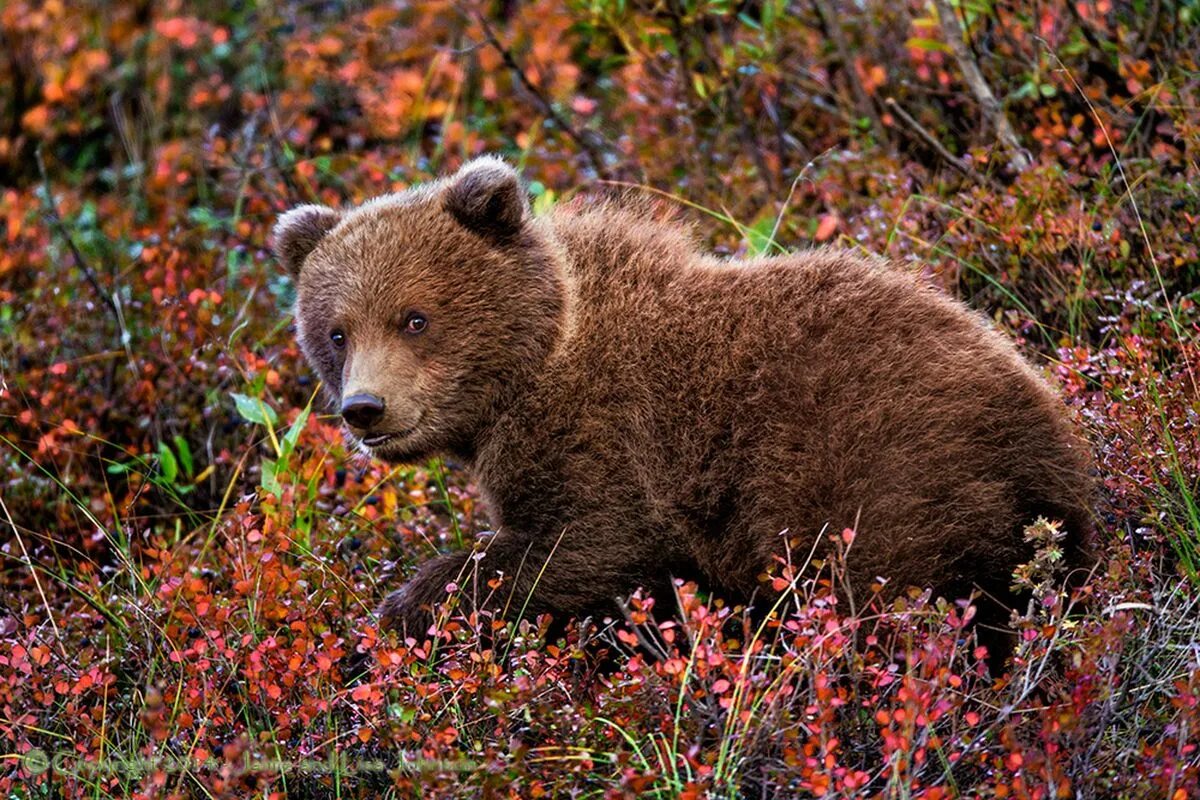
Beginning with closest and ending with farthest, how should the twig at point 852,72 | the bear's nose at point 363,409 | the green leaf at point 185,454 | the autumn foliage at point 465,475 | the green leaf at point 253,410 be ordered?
the autumn foliage at point 465,475 → the bear's nose at point 363,409 → the green leaf at point 253,410 → the green leaf at point 185,454 → the twig at point 852,72

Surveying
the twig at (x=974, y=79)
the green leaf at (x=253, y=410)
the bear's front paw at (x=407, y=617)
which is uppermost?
the twig at (x=974, y=79)

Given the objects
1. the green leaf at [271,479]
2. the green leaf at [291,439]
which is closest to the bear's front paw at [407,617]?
the green leaf at [271,479]

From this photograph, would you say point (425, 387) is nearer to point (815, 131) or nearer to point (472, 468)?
point (472, 468)

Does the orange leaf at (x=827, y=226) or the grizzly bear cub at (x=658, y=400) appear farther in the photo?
the orange leaf at (x=827, y=226)

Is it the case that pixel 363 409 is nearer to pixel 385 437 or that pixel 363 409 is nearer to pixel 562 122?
pixel 385 437

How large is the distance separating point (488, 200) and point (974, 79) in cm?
270


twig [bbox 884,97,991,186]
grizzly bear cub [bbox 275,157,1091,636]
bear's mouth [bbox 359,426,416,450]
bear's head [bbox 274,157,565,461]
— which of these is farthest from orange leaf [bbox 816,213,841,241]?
bear's mouth [bbox 359,426,416,450]

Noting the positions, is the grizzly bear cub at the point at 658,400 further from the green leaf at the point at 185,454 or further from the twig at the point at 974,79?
the twig at the point at 974,79

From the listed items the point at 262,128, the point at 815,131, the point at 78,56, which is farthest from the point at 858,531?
the point at 78,56

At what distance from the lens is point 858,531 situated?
4219 mm

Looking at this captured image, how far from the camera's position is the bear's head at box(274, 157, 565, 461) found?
473 cm

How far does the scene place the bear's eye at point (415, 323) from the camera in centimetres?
478

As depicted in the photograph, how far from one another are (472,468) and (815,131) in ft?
11.2

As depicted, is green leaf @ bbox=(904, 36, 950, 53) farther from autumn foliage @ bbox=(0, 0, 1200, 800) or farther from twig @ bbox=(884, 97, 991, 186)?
twig @ bbox=(884, 97, 991, 186)
